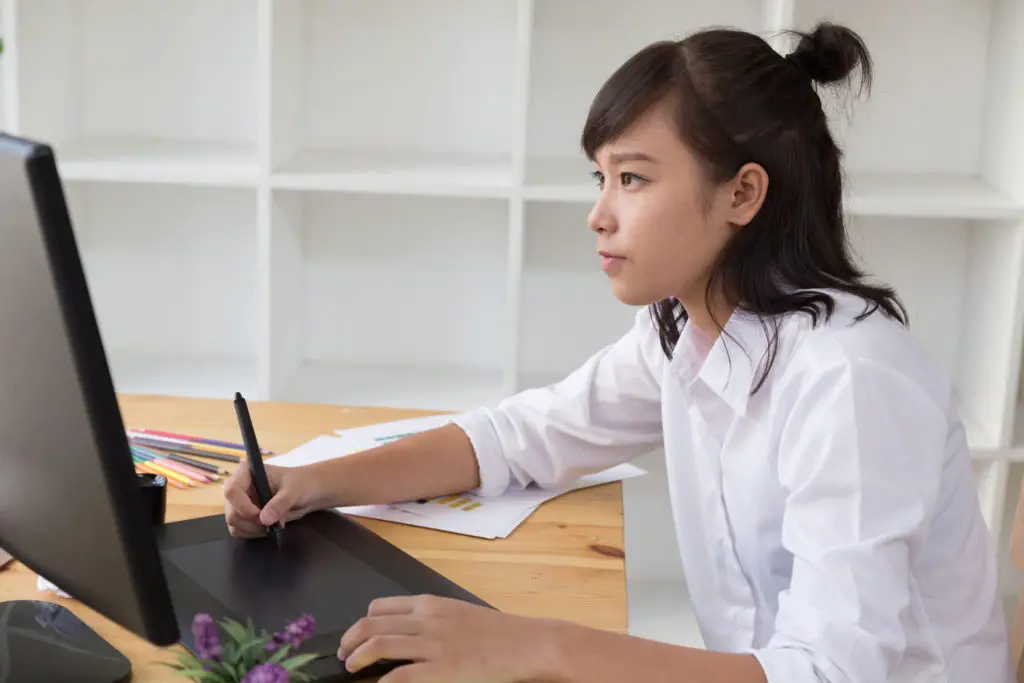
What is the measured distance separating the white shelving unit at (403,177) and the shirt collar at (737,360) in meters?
0.91

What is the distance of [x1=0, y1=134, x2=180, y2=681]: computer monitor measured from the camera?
1.98 feet

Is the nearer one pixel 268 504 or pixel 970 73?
pixel 268 504

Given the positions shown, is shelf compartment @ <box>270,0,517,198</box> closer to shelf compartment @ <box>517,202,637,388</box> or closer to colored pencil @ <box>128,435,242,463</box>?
shelf compartment @ <box>517,202,637,388</box>

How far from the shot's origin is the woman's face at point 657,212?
1190 mm

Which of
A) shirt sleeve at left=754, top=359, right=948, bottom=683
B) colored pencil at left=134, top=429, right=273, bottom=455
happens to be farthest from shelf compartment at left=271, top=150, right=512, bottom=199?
shirt sleeve at left=754, top=359, right=948, bottom=683

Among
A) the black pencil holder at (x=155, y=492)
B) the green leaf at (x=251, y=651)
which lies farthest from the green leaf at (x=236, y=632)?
the black pencil holder at (x=155, y=492)

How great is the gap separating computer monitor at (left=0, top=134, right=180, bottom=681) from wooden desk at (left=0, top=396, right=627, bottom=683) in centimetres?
18

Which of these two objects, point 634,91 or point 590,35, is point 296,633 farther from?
point 590,35

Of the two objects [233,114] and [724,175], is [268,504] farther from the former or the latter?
[233,114]

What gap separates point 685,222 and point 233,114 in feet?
4.73

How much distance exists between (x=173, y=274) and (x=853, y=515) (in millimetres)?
1789

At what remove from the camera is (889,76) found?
7.54 ft

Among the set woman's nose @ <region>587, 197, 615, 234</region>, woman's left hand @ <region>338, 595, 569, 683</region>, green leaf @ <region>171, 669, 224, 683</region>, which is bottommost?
woman's left hand @ <region>338, 595, 569, 683</region>

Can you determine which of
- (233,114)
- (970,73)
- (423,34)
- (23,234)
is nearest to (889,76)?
(970,73)
